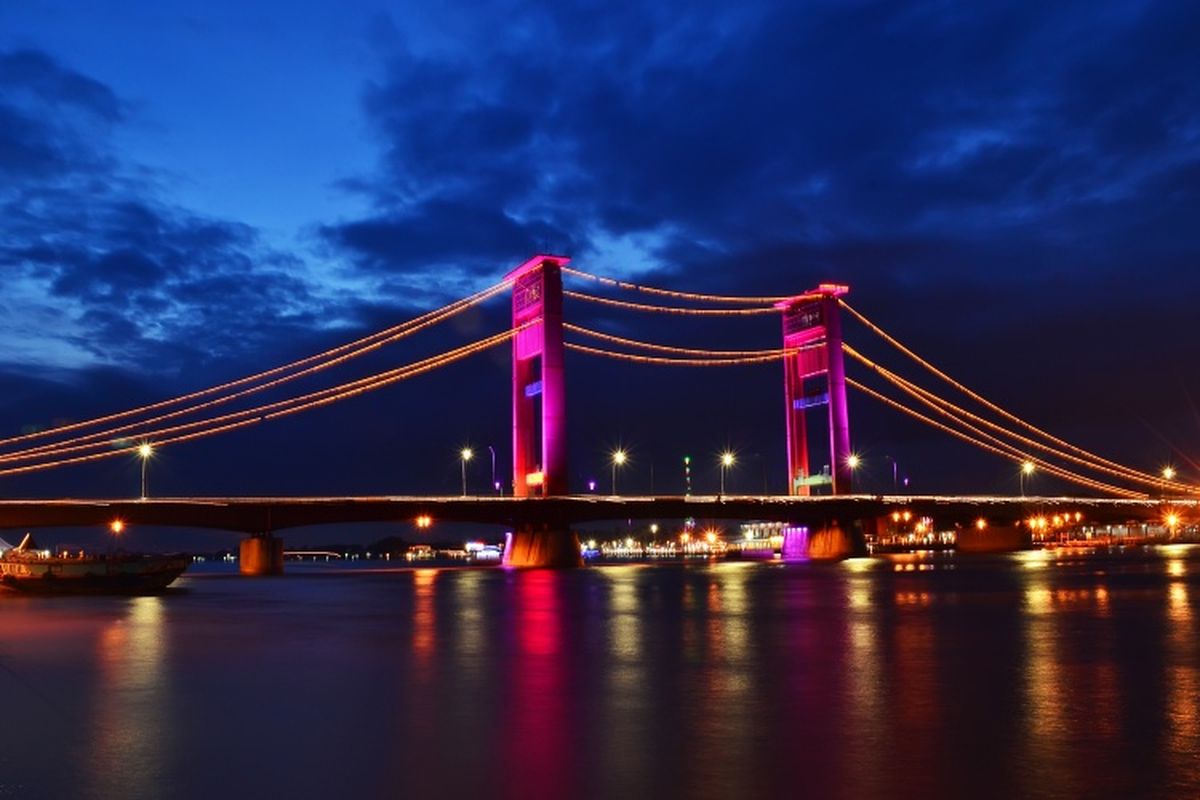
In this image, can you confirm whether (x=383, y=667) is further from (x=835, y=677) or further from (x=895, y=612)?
(x=895, y=612)

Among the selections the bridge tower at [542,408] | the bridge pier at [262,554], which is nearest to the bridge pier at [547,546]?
the bridge tower at [542,408]

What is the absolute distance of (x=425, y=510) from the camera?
77.8m

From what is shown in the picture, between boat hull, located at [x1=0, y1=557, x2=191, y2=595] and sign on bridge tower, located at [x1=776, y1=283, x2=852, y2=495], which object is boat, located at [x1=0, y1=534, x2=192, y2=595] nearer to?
boat hull, located at [x1=0, y1=557, x2=191, y2=595]

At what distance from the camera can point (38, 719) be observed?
14883 mm

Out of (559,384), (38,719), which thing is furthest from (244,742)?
(559,384)

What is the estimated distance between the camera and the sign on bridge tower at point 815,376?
96.1 m

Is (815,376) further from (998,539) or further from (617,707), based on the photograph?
(617,707)

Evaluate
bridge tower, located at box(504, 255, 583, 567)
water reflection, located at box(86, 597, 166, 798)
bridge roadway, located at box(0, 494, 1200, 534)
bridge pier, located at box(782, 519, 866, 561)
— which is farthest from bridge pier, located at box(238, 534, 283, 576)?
water reflection, located at box(86, 597, 166, 798)

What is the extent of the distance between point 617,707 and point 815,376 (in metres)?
89.8

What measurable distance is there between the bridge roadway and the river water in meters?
40.2

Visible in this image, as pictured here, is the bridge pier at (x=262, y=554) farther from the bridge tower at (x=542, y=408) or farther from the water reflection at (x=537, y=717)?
the water reflection at (x=537, y=717)

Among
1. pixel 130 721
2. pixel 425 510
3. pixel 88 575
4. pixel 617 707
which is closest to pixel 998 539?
pixel 425 510

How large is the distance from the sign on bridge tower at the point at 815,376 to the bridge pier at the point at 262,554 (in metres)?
43.3

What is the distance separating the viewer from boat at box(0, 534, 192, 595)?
58.3 metres
